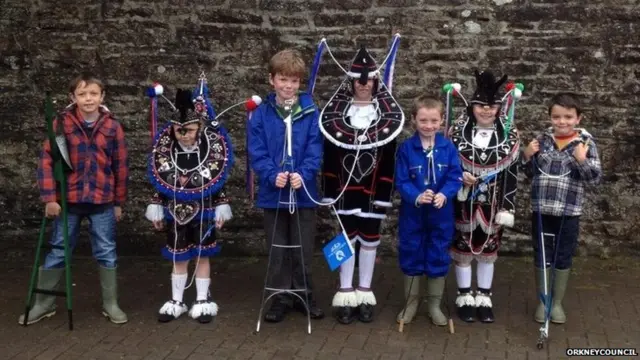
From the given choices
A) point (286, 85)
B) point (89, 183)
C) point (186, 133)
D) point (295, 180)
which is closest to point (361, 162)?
point (295, 180)

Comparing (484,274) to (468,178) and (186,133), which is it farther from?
(186,133)

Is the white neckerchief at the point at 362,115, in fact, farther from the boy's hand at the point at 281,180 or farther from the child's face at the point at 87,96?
the child's face at the point at 87,96

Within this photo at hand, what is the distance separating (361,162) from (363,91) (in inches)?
18.8

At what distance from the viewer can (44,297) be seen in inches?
203

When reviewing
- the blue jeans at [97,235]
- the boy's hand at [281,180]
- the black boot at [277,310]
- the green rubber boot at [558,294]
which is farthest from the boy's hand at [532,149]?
the blue jeans at [97,235]

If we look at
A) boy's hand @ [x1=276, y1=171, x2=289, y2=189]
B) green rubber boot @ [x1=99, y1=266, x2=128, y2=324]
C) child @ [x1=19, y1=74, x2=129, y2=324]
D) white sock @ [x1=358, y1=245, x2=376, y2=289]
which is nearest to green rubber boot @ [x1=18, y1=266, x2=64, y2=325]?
child @ [x1=19, y1=74, x2=129, y2=324]

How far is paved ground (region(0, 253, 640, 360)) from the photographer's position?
453 cm

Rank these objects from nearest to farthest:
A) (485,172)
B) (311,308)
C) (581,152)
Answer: (581,152) < (485,172) < (311,308)

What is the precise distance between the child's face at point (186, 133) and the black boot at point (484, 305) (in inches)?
88.4

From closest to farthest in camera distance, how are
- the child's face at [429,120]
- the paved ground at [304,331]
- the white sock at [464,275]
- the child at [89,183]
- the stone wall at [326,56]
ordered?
the paved ground at [304,331]
the child's face at [429,120]
the child at [89,183]
the white sock at [464,275]
the stone wall at [326,56]

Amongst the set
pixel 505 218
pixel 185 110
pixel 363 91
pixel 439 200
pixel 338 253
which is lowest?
pixel 338 253

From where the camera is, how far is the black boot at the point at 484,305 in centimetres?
505

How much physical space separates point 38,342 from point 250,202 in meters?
2.54

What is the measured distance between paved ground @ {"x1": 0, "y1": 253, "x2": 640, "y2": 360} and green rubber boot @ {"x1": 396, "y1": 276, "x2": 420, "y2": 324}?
0.07 metres
